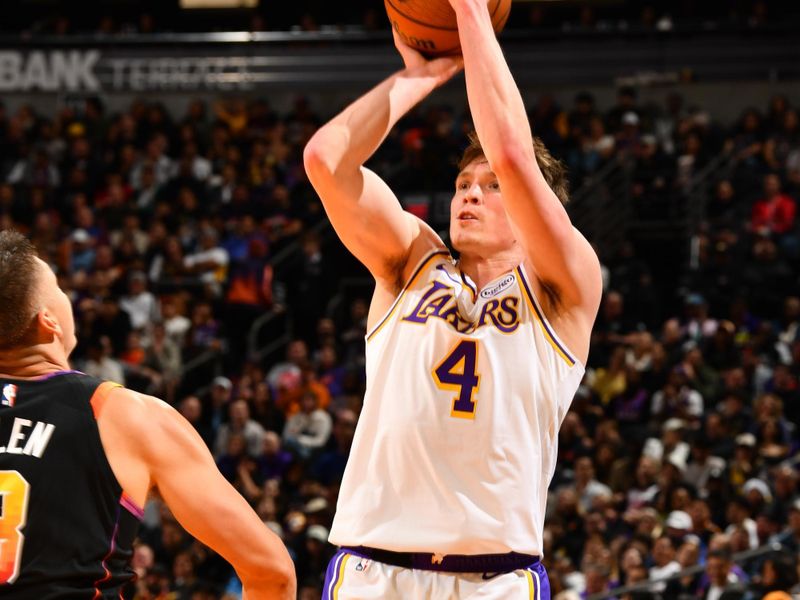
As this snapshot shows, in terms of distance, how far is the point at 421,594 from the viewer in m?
3.44

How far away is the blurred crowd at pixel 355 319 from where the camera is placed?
11023 mm

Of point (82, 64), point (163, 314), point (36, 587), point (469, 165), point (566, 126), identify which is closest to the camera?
point (36, 587)

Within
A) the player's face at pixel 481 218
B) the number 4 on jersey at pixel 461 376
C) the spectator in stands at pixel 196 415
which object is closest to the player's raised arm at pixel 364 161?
the player's face at pixel 481 218

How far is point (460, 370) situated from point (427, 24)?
39.4 inches

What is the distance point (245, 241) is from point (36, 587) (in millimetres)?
13245

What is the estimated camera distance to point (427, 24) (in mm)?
3691

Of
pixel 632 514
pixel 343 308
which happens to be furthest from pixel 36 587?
pixel 343 308

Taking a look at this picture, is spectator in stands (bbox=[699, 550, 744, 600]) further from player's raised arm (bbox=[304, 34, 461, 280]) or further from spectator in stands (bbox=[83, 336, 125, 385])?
player's raised arm (bbox=[304, 34, 461, 280])

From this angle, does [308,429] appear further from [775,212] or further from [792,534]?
[775,212]

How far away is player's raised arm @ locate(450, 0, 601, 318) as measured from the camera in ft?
11.3

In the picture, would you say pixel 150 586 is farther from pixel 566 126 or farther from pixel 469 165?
pixel 566 126

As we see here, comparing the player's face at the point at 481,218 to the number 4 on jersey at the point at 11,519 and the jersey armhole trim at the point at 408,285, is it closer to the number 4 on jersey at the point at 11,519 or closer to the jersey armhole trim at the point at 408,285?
the jersey armhole trim at the point at 408,285

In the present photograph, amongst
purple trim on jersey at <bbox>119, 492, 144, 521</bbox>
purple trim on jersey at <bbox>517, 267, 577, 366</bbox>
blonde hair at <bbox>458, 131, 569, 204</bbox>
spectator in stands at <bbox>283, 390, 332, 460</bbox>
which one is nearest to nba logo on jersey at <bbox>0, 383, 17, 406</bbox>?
purple trim on jersey at <bbox>119, 492, 144, 521</bbox>

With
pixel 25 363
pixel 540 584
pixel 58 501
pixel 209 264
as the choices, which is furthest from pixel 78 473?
pixel 209 264
